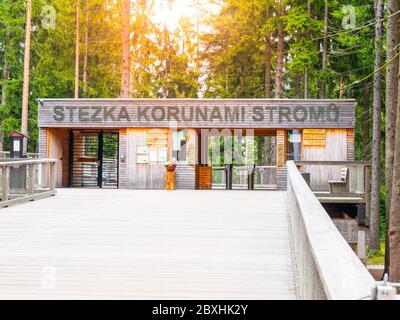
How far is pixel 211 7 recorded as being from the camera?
43.9 meters

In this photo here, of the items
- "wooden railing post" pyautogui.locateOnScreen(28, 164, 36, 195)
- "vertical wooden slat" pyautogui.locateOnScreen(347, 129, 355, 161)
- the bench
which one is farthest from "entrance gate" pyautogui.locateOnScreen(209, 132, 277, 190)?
"wooden railing post" pyautogui.locateOnScreen(28, 164, 36, 195)

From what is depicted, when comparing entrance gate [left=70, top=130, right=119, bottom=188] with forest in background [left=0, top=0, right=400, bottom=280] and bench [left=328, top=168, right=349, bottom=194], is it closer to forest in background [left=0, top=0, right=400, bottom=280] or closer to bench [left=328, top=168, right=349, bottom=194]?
forest in background [left=0, top=0, right=400, bottom=280]

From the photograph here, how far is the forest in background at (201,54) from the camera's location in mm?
31203

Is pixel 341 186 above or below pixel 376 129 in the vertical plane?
below

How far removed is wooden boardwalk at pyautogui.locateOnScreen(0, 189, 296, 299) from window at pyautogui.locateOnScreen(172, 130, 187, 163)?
9.87 m

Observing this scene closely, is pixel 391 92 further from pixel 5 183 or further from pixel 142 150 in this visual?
pixel 5 183

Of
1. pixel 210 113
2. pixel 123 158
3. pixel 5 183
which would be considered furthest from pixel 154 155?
pixel 5 183

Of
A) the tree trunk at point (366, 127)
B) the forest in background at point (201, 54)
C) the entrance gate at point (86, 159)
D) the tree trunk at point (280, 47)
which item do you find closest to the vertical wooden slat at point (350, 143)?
the forest in background at point (201, 54)

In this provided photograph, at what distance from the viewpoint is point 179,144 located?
77.5 feet

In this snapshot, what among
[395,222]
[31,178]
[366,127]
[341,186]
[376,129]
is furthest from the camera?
[366,127]

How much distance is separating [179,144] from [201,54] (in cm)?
2002

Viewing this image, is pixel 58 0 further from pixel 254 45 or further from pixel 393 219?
pixel 393 219

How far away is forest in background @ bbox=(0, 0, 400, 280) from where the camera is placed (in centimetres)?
3120

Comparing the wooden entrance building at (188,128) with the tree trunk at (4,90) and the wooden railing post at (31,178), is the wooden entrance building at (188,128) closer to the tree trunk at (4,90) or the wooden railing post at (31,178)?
Result: the wooden railing post at (31,178)
